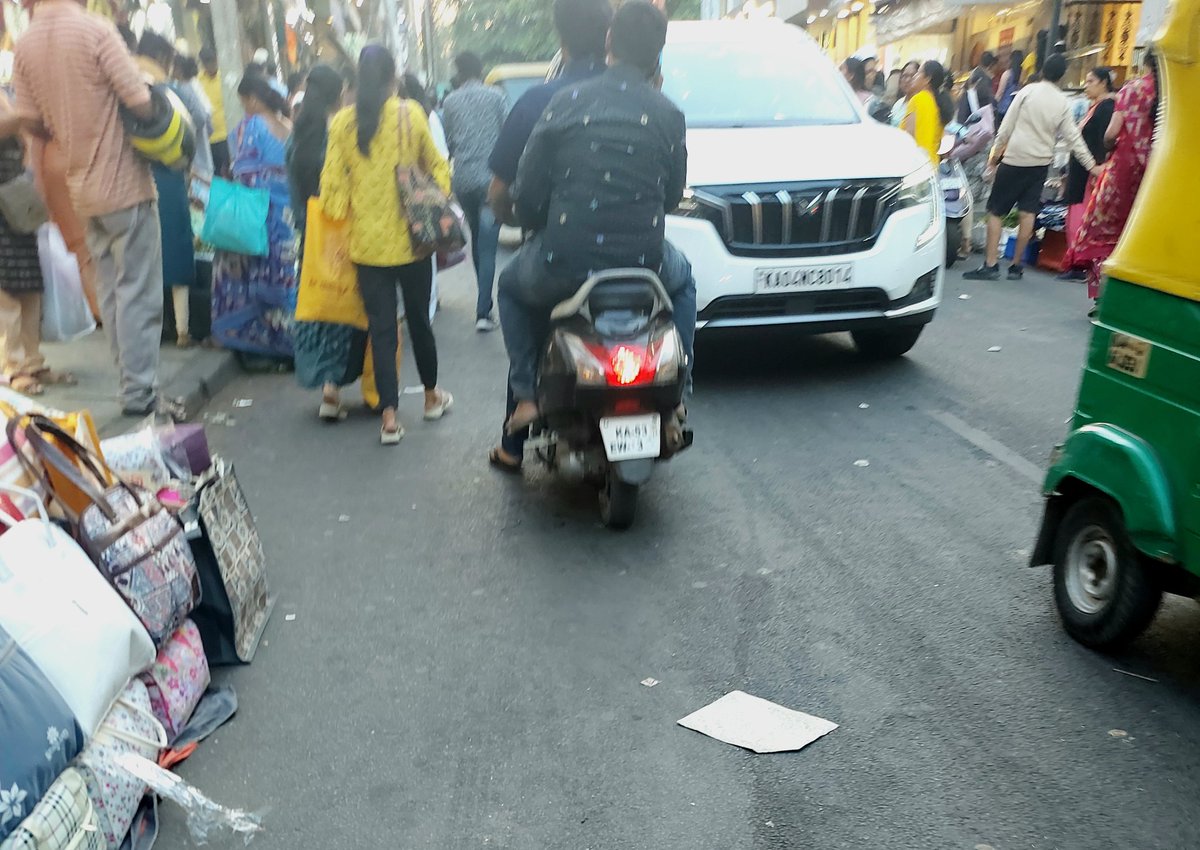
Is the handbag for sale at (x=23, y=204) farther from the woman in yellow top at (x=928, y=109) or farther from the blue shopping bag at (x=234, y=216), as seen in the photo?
the woman in yellow top at (x=928, y=109)

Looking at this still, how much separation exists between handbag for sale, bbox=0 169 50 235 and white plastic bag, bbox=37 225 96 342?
80cm

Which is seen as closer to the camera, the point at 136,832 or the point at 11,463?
the point at 136,832

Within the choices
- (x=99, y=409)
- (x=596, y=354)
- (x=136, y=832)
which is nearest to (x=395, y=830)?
(x=136, y=832)

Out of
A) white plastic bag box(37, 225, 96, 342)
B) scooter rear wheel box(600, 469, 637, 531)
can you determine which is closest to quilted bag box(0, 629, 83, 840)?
scooter rear wheel box(600, 469, 637, 531)

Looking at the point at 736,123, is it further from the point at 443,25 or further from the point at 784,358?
the point at 443,25

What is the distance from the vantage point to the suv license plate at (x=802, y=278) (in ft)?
21.5

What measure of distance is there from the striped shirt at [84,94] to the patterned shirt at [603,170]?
2.52 metres

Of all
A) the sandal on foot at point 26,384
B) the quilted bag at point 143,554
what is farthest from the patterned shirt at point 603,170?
the sandal on foot at point 26,384

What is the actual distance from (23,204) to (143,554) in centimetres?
408

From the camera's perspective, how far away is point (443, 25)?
67.3 metres

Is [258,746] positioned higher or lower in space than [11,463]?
lower

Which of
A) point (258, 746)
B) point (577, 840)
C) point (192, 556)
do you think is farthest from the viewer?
point (192, 556)

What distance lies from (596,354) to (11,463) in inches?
83.7

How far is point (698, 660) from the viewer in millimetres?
3670
